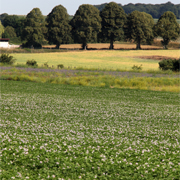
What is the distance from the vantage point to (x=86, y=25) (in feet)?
279

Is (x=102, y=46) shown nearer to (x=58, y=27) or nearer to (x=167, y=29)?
(x=58, y=27)

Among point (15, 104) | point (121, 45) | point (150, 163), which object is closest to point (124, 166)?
point (150, 163)

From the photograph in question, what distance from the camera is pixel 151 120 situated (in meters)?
13.9

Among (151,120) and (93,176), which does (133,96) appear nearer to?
(151,120)

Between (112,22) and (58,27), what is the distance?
1759 centimetres

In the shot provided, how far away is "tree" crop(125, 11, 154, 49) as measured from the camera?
85500mm

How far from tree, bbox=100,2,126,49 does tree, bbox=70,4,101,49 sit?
279cm

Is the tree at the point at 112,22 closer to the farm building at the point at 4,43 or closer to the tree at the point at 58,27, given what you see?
the tree at the point at 58,27

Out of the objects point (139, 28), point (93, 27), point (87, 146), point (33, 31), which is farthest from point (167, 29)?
point (87, 146)

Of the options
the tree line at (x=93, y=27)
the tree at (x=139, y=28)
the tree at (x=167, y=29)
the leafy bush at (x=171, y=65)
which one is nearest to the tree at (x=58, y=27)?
the tree line at (x=93, y=27)

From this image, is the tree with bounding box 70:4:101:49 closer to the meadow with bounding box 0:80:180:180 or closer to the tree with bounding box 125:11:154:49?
the tree with bounding box 125:11:154:49

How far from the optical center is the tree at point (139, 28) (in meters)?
85.5

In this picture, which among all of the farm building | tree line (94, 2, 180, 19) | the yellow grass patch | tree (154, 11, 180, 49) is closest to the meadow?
the farm building

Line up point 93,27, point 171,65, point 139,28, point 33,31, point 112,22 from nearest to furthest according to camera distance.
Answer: point 171,65
point 33,31
point 93,27
point 139,28
point 112,22
